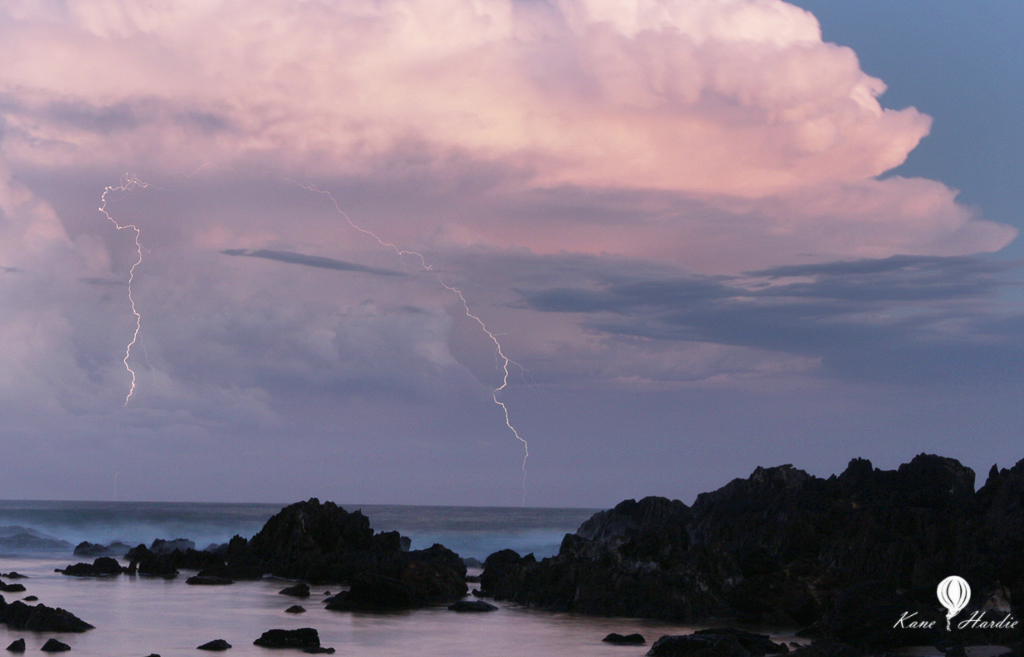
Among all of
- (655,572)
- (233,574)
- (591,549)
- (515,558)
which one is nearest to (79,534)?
(233,574)

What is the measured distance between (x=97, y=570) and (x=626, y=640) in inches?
1205

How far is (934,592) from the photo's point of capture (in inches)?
1252

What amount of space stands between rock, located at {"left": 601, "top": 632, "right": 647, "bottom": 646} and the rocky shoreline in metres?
0.06

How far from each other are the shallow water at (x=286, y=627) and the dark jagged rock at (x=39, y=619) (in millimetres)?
359

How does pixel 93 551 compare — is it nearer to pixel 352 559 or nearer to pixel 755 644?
pixel 352 559

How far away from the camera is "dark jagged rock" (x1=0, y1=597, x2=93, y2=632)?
2581 cm

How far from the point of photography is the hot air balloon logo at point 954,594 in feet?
94.5

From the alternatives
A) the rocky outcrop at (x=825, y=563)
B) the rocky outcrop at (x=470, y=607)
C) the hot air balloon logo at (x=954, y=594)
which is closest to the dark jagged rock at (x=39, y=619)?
the rocky outcrop at (x=470, y=607)

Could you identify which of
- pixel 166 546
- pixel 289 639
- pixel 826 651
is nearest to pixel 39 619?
pixel 289 639

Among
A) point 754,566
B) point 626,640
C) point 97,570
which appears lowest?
point 97,570

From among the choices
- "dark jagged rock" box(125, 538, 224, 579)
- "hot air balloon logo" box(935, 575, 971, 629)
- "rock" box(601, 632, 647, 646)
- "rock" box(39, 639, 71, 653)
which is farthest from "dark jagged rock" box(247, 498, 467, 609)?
"hot air balloon logo" box(935, 575, 971, 629)

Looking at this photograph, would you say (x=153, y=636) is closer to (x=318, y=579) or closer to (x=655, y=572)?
(x=655, y=572)

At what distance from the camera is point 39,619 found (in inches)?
1022

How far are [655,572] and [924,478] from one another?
19.8m
